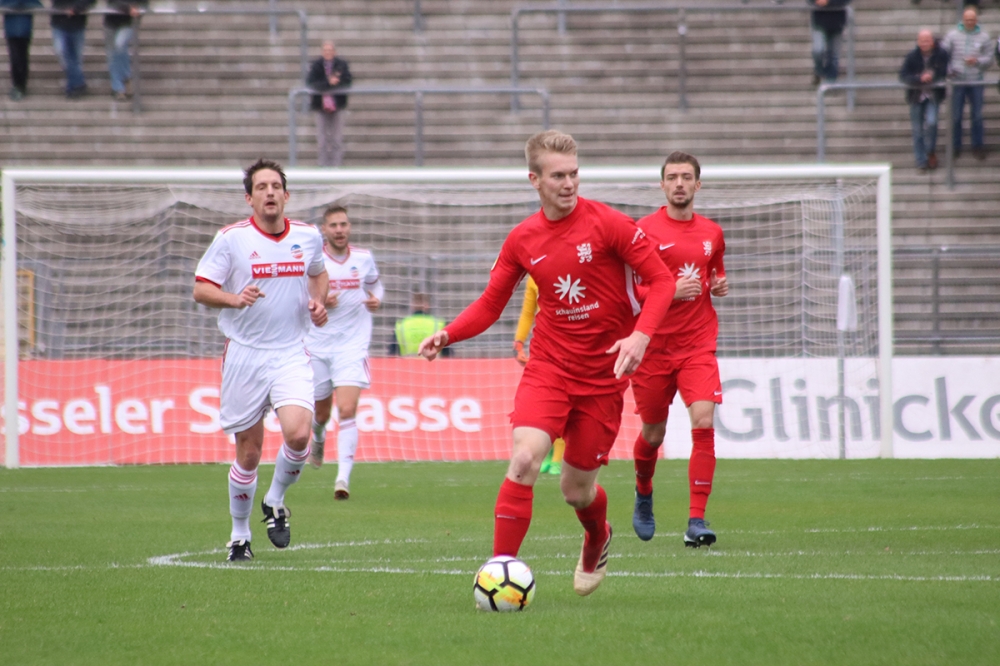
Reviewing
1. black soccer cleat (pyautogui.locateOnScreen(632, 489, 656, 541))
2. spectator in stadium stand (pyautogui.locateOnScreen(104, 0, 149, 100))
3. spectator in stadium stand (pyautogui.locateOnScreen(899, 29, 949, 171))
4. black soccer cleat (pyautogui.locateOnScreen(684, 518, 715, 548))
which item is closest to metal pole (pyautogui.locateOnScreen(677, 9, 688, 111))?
spectator in stadium stand (pyautogui.locateOnScreen(899, 29, 949, 171))

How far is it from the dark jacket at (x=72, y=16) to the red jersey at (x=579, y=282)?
58.8ft

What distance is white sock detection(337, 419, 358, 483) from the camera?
12.5 meters

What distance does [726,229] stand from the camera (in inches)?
728

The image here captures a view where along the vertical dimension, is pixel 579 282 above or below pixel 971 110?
below

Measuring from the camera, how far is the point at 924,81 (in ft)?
68.8

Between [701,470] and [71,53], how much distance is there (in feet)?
57.4

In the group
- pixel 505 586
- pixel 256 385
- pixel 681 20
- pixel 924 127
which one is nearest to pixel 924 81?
pixel 924 127

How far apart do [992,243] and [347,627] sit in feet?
58.0

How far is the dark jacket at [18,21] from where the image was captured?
22438 millimetres

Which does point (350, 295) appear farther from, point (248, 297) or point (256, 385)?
point (248, 297)

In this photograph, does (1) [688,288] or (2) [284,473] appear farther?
(2) [284,473]

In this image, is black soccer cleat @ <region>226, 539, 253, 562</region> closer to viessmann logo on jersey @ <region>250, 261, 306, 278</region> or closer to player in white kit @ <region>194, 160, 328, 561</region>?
player in white kit @ <region>194, 160, 328, 561</region>

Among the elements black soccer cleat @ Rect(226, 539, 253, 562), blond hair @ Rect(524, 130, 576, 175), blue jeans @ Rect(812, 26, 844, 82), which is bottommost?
black soccer cleat @ Rect(226, 539, 253, 562)

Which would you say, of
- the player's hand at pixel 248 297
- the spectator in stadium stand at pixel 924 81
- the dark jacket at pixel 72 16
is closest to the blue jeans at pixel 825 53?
the spectator in stadium stand at pixel 924 81
